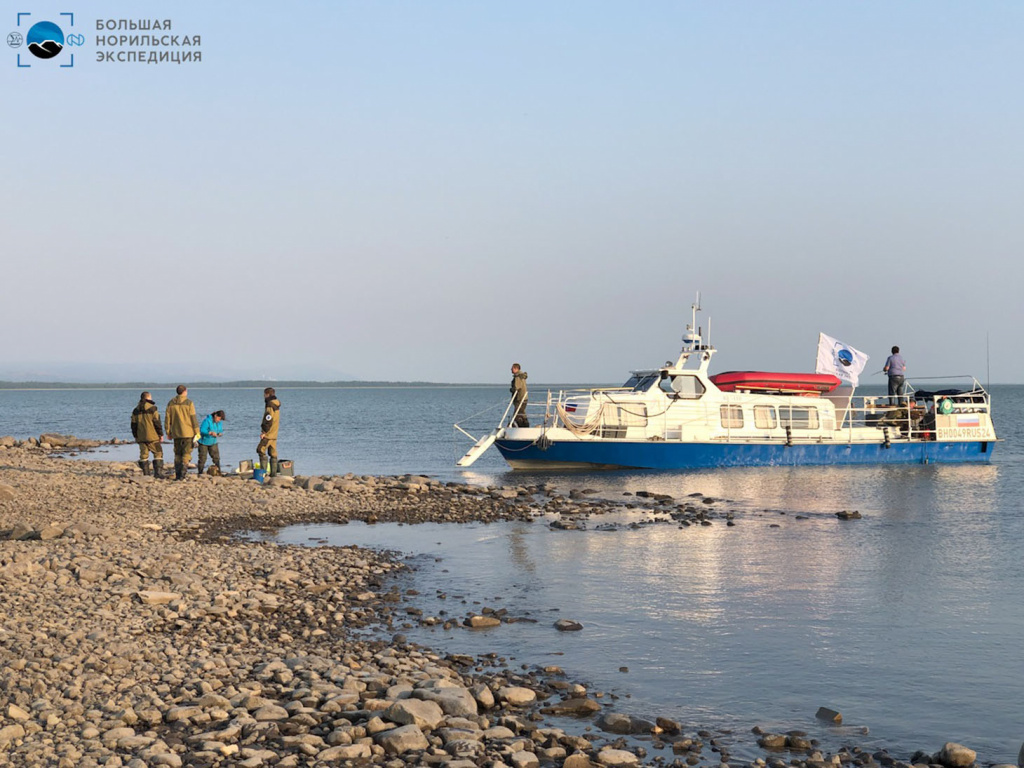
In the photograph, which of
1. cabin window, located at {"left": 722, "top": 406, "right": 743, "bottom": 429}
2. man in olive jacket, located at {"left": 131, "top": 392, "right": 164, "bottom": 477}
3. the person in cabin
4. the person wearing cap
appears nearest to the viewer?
man in olive jacket, located at {"left": 131, "top": 392, "right": 164, "bottom": 477}

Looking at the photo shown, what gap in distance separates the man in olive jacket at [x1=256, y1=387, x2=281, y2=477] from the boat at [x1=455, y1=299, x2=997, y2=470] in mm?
6439

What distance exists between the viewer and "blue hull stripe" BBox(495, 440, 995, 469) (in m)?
28.7

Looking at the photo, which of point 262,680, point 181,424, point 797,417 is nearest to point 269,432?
point 181,424

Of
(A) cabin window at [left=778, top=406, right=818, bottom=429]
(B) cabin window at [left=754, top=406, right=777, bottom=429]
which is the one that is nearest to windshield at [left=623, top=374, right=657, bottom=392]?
(B) cabin window at [left=754, top=406, right=777, bottom=429]

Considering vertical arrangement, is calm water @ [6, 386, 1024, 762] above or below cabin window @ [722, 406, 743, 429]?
below

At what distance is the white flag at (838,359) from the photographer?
3241 centimetres

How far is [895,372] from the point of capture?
104 ft

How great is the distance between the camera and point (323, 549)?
15.3 m

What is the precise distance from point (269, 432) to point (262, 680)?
14236 mm

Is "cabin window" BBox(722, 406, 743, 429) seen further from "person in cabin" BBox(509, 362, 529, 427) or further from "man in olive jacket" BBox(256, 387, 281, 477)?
"man in olive jacket" BBox(256, 387, 281, 477)

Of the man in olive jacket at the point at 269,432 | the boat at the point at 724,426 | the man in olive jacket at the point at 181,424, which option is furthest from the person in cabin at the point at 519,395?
the man in olive jacket at the point at 181,424

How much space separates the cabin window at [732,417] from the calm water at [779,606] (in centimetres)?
530

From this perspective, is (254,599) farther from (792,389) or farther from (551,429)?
(792,389)

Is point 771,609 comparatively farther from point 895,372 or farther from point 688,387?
point 895,372
